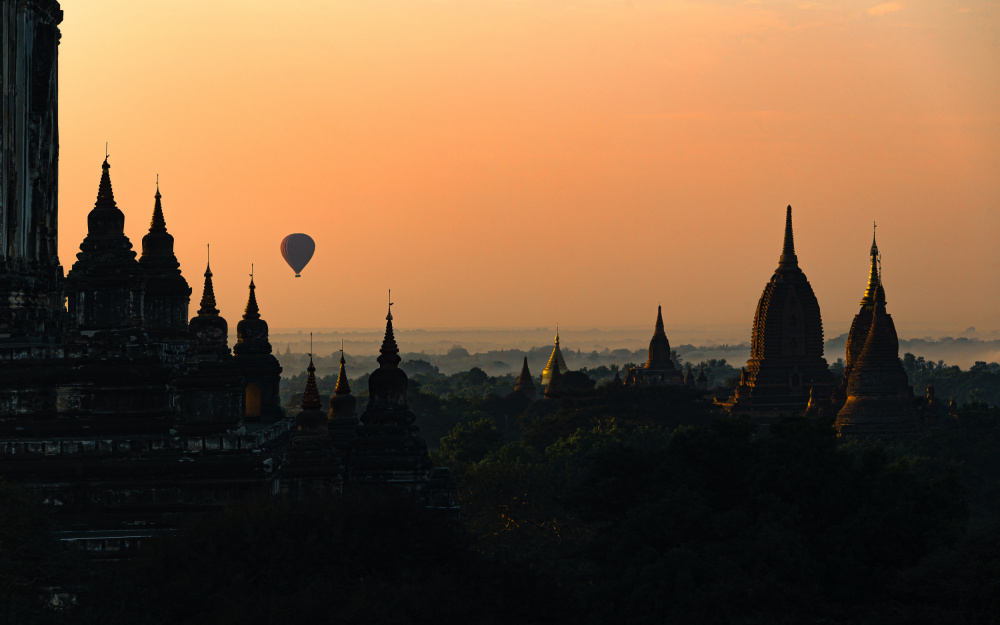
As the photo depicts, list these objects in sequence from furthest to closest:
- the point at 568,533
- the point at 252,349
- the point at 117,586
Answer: the point at 568,533, the point at 252,349, the point at 117,586

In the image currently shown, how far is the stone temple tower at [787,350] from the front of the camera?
5074 inches

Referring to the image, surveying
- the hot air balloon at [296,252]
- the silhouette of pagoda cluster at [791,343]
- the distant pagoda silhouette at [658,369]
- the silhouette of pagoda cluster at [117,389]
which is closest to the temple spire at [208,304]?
the silhouette of pagoda cluster at [117,389]

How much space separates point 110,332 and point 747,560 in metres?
17.8

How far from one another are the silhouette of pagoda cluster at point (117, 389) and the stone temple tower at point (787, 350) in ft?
260

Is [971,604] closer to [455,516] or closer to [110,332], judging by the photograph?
[455,516]

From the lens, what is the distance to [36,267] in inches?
1762

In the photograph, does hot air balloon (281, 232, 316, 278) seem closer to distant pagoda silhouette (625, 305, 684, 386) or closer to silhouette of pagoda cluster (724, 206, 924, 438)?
silhouette of pagoda cluster (724, 206, 924, 438)

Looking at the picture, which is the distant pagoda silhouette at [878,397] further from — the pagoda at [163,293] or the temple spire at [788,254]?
the pagoda at [163,293]

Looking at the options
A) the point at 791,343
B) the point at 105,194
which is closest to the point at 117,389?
the point at 105,194

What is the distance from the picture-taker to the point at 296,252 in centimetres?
10681

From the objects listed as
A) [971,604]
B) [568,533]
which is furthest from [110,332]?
[568,533]

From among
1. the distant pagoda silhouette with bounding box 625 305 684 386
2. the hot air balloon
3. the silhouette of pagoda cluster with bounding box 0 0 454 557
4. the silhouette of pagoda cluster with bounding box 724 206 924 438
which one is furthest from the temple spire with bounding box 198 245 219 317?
the distant pagoda silhouette with bounding box 625 305 684 386

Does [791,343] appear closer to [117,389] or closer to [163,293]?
[163,293]

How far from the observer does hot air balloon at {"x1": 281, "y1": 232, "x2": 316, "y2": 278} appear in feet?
349
